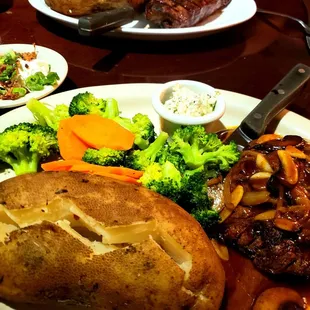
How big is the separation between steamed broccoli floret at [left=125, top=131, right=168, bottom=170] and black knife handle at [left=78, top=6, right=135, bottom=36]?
3.10 feet

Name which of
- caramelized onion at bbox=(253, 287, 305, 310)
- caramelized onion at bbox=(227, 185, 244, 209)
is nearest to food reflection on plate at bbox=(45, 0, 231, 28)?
caramelized onion at bbox=(227, 185, 244, 209)

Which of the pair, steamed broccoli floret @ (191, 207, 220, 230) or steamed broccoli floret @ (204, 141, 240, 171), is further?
steamed broccoli floret @ (204, 141, 240, 171)

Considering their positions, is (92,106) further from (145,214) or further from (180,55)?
(180,55)

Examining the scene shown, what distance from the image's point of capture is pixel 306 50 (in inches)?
121

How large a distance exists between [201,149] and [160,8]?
1259 mm

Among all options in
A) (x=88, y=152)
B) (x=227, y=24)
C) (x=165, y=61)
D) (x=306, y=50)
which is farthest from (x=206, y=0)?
(x=88, y=152)

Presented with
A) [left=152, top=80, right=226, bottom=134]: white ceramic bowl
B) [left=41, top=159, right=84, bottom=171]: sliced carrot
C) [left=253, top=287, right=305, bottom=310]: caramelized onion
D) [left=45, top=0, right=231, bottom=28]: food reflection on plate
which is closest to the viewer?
[left=253, top=287, right=305, bottom=310]: caramelized onion

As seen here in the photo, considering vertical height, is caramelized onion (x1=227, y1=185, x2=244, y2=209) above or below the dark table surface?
above

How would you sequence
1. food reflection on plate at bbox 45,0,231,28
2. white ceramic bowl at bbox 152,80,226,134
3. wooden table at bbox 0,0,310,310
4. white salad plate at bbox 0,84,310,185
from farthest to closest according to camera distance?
food reflection on plate at bbox 45,0,231,28
wooden table at bbox 0,0,310,310
white salad plate at bbox 0,84,310,185
white ceramic bowl at bbox 152,80,226,134

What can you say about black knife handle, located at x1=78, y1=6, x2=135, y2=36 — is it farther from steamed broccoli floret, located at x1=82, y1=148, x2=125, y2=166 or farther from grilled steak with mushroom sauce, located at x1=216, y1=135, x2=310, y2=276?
grilled steak with mushroom sauce, located at x1=216, y1=135, x2=310, y2=276

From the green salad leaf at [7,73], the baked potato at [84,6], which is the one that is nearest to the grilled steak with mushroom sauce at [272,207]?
the green salad leaf at [7,73]

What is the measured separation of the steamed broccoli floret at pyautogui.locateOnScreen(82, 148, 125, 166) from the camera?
1.75 m

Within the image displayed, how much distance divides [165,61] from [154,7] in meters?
0.34

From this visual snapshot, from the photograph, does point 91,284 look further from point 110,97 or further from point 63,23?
point 63,23
